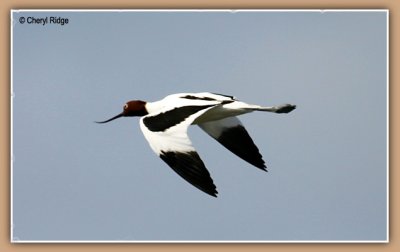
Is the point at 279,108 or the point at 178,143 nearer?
the point at 178,143

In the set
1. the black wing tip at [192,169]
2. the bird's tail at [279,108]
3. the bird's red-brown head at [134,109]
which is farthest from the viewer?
the bird's red-brown head at [134,109]

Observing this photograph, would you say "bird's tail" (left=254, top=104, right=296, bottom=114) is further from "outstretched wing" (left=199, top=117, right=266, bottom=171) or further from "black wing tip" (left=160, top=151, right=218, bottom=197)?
"black wing tip" (left=160, top=151, right=218, bottom=197)

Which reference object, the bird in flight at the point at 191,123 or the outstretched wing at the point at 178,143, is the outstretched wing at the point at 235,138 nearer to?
the bird in flight at the point at 191,123

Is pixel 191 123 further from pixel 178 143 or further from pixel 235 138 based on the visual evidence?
pixel 235 138

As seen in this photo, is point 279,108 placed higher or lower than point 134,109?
higher

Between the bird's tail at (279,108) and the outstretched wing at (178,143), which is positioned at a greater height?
the bird's tail at (279,108)

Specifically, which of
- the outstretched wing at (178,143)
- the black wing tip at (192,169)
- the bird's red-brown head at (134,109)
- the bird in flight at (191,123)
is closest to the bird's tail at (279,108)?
the bird in flight at (191,123)

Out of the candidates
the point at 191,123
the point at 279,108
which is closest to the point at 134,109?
the point at 191,123

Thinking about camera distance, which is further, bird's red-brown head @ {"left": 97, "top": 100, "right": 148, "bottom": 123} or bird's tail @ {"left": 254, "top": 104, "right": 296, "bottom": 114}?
bird's red-brown head @ {"left": 97, "top": 100, "right": 148, "bottom": 123}

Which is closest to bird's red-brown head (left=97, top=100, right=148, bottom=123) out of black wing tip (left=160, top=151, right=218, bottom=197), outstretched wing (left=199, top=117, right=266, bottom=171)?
outstretched wing (left=199, top=117, right=266, bottom=171)
